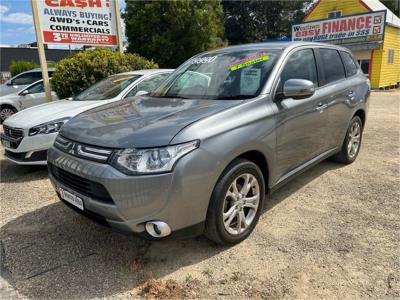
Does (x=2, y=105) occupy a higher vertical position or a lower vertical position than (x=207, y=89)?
lower

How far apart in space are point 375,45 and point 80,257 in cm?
2087

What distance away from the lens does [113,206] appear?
2.65 meters

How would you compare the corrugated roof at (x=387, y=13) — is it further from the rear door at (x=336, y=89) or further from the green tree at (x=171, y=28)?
the rear door at (x=336, y=89)

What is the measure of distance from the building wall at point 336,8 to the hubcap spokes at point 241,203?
897 inches

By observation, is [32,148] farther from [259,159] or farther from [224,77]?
[259,159]

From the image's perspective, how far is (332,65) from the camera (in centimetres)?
473

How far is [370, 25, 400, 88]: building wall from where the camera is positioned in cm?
2061

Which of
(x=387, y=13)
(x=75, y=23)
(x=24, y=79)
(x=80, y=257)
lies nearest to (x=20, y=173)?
(x=80, y=257)

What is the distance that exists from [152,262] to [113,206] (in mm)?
745

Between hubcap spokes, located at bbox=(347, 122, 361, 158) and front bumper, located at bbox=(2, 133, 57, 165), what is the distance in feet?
14.1

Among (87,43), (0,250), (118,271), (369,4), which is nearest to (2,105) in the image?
(87,43)

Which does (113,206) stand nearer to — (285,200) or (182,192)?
(182,192)

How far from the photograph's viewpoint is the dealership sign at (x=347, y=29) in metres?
19.4

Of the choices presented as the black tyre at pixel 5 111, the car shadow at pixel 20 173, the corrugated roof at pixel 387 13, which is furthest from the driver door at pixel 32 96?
the corrugated roof at pixel 387 13
